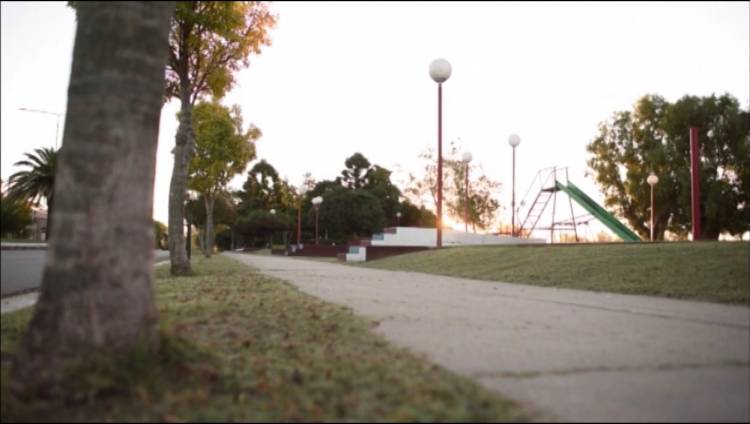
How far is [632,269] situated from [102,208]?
8854 millimetres

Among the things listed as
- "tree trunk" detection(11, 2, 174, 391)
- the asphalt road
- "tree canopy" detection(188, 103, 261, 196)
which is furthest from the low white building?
"tree trunk" detection(11, 2, 174, 391)

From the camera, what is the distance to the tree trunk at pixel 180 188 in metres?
12.2

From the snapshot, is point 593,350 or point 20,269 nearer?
point 593,350

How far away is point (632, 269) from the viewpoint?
9.10 meters

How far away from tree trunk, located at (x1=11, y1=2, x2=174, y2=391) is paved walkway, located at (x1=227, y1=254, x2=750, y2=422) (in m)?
1.84

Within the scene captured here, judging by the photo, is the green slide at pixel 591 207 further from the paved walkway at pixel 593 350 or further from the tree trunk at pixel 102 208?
the tree trunk at pixel 102 208

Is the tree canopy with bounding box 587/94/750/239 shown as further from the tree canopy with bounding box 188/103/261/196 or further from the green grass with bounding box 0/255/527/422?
the green grass with bounding box 0/255/527/422

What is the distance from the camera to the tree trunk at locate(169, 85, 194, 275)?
12.2 m

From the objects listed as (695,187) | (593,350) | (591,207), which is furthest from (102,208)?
(591,207)

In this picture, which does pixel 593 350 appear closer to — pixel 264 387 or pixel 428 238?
pixel 264 387

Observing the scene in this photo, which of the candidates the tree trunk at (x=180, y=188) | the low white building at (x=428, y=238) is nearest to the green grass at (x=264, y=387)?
the tree trunk at (x=180, y=188)

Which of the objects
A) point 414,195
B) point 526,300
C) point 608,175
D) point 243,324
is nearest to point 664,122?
point 608,175

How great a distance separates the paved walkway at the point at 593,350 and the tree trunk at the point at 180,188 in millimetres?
6957

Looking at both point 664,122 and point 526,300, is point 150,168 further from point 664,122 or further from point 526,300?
point 664,122
